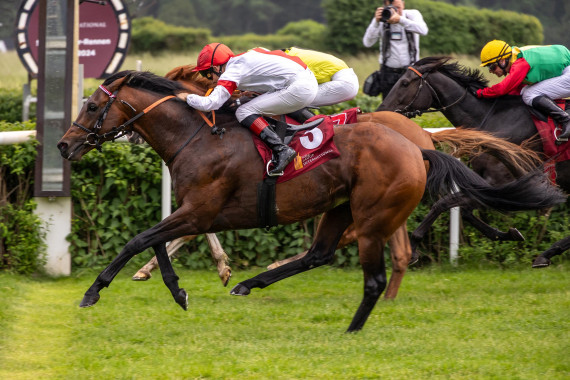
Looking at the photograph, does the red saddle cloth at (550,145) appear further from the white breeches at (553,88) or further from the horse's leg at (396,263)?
the horse's leg at (396,263)

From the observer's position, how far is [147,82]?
585 cm

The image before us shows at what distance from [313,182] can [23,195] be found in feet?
10.6

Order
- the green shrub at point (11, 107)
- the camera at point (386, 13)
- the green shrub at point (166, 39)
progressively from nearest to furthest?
the camera at point (386, 13)
the green shrub at point (11, 107)
the green shrub at point (166, 39)

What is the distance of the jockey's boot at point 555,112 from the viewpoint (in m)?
6.91

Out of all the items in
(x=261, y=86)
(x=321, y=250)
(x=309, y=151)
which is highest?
(x=261, y=86)

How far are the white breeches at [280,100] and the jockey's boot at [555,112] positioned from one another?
2.27 m

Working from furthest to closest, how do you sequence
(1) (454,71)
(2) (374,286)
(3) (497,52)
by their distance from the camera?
(1) (454,71) → (3) (497,52) → (2) (374,286)

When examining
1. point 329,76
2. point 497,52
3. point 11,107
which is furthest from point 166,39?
point 497,52

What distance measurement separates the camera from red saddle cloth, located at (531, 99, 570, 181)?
7.00 metres

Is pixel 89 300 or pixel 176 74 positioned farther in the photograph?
pixel 176 74

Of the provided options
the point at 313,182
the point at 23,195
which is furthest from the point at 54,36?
the point at 313,182

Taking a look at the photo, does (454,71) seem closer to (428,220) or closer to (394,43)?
(428,220)

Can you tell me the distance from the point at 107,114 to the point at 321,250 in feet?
5.78

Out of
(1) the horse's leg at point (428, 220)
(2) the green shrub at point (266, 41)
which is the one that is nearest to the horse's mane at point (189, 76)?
(1) the horse's leg at point (428, 220)
